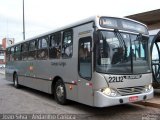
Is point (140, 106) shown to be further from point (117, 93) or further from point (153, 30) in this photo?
point (153, 30)

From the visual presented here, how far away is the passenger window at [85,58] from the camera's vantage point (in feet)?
26.9

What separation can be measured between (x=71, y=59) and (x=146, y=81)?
97.4 inches

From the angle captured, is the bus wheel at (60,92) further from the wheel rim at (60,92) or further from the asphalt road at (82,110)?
the asphalt road at (82,110)

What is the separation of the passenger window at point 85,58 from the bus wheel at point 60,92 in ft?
4.95

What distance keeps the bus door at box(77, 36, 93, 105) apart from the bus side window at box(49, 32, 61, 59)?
1719 millimetres

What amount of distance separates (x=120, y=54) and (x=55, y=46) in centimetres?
324

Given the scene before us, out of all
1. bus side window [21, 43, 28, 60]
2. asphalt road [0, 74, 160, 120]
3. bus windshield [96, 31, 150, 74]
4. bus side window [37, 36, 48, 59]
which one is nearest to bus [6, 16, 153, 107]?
bus windshield [96, 31, 150, 74]

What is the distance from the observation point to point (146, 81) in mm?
8812

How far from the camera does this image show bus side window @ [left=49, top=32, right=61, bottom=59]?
1042cm

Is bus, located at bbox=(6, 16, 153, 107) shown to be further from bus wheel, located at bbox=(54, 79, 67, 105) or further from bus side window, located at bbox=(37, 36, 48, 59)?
bus side window, located at bbox=(37, 36, 48, 59)

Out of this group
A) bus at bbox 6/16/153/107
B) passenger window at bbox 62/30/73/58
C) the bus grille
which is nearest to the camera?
bus at bbox 6/16/153/107

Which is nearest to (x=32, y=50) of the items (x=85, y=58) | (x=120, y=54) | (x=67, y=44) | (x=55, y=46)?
(x=55, y=46)

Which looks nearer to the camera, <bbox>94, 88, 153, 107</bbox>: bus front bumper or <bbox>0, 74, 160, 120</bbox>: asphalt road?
<bbox>94, 88, 153, 107</bbox>: bus front bumper

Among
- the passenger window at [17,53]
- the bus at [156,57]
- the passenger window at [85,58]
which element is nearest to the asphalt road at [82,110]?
the passenger window at [85,58]
